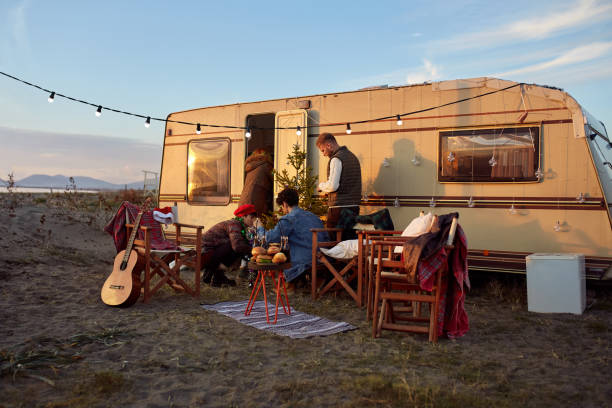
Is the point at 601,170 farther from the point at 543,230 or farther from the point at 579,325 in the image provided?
the point at 579,325

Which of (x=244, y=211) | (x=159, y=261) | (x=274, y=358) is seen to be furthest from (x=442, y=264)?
(x=159, y=261)

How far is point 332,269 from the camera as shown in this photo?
5.54 meters

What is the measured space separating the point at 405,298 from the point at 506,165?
8.35 ft

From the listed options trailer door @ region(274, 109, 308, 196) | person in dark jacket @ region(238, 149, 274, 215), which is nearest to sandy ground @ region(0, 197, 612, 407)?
person in dark jacket @ region(238, 149, 274, 215)

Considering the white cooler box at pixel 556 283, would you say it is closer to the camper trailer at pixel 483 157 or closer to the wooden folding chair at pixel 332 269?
the camper trailer at pixel 483 157

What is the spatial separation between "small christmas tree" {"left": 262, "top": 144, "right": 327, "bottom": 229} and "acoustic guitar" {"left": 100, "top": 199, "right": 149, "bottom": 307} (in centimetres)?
213

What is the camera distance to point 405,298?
13.3ft

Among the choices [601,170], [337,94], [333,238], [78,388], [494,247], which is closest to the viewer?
[78,388]

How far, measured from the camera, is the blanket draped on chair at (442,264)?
3.91 meters

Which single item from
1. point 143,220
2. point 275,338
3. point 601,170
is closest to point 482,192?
point 601,170

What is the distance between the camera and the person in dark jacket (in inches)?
286

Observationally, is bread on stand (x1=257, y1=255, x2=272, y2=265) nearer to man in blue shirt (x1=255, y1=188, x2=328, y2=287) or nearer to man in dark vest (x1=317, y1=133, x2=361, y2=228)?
man in blue shirt (x1=255, y1=188, x2=328, y2=287)

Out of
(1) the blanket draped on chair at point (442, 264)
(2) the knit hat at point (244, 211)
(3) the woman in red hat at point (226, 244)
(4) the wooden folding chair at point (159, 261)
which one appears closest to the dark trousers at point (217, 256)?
(3) the woman in red hat at point (226, 244)

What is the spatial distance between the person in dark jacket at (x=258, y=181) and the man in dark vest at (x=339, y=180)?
134cm
